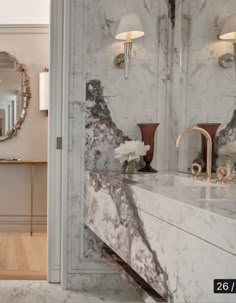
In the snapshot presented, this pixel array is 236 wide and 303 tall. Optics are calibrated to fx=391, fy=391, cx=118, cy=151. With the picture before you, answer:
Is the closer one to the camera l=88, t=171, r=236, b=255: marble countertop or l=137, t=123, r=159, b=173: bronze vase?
l=88, t=171, r=236, b=255: marble countertop

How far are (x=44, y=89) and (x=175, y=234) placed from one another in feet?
10.8

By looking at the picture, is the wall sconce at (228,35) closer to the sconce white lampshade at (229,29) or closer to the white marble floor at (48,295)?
the sconce white lampshade at (229,29)

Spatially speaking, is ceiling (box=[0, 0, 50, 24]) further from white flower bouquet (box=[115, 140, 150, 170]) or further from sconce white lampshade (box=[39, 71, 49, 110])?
white flower bouquet (box=[115, 140, 150, 170])

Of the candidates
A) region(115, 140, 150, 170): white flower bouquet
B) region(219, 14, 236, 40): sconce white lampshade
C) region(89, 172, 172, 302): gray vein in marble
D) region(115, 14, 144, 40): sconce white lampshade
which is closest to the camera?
region(89, 172, 172, 302): gray vein in marble

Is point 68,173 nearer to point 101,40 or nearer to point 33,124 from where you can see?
point 101,40

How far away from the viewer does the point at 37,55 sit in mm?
4414

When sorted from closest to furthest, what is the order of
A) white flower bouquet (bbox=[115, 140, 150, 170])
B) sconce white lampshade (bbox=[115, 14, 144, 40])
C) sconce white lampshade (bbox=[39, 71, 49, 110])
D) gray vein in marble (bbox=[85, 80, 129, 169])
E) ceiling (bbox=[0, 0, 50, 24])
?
white flower bouquet (bbox=[115, 140, 150, 170])
sconce white lampshade (bbox=[115, 14, 144, 40])
gray vein in marble (bbox=[85, 80, 129, 169])
sconce white lampshade (bbox=[39, 71, 49, 110])
ceiling (bbox=[0, 0, 50, 24])

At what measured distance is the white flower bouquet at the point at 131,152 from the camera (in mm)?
2416

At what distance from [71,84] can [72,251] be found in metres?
1.14

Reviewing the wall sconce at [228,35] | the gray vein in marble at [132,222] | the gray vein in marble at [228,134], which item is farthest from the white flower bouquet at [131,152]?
the wall sconce at [228,35]

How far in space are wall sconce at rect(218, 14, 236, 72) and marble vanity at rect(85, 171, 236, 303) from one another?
0.71 meters

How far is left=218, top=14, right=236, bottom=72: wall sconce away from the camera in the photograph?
2.16m

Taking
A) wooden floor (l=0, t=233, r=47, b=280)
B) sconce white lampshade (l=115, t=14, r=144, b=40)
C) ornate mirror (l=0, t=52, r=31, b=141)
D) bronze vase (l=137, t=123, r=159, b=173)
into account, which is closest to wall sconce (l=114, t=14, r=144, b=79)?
sconce white lampshade (l=115, t=14, r=144, b=40)

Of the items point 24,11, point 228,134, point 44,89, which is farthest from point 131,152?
point 24,11
